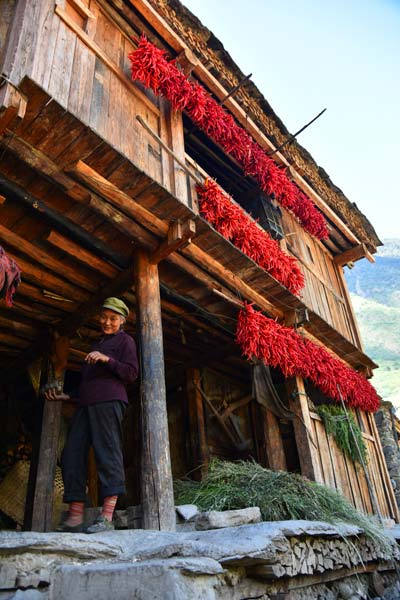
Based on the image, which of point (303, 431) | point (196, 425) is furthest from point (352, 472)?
point (196, 425)

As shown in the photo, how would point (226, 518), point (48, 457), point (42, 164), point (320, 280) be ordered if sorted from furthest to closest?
point (320, 280) → point (48, 457) → point (42, 164) → point (226, 518)

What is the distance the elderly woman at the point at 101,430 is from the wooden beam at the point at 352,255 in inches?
295

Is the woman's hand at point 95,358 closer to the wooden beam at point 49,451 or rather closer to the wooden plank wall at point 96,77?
the wooden plank wall at point 96,77

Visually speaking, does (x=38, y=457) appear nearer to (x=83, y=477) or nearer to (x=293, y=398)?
(x=83, y=477)

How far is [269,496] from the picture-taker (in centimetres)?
427

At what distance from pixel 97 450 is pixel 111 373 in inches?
23.9

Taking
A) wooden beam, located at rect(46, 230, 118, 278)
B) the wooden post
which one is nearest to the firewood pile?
the wooden post

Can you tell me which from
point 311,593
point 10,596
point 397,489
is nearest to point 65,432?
point 311,593

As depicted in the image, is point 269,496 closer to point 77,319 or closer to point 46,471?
point 46,471

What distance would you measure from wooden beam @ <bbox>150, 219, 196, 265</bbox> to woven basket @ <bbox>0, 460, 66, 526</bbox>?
4.07m

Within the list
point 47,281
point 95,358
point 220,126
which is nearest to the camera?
point 95,358

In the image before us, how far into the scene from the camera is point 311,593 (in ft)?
11.7

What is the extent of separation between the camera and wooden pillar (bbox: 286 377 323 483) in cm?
585

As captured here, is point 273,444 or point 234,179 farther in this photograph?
point 234,179
